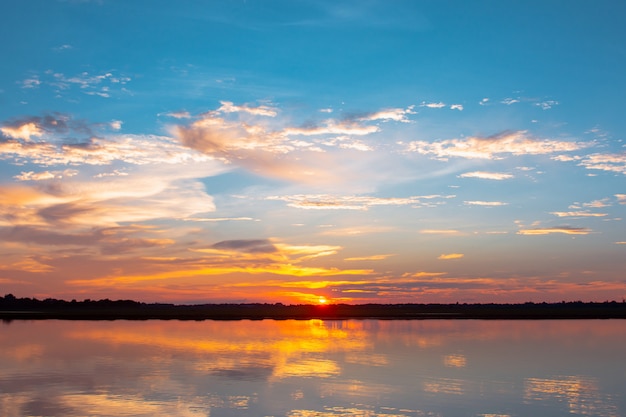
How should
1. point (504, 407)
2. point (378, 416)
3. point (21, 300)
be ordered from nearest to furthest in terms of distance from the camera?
point (378, 416) < point (504, 407) < point (21, 300)

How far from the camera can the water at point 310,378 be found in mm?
20547

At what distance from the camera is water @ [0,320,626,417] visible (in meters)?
20.5

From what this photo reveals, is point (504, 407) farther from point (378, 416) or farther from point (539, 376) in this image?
point (539, 376)

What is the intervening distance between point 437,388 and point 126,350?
21.7m

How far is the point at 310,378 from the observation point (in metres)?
26.9

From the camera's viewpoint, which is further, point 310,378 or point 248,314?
point 248,314

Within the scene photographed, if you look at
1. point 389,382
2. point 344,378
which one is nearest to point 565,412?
point 389,382

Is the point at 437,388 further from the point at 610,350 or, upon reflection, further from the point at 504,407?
the point at 610,350

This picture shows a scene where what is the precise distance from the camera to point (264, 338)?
1964 inches

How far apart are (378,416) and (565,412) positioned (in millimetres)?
6194

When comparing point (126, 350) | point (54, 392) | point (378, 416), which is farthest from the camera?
point (126, 350)

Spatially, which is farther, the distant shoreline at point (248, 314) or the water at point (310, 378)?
the distant shoreline at point (248, 314)

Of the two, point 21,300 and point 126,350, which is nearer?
point 126,350

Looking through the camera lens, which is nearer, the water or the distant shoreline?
the water
